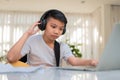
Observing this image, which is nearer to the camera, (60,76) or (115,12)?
(60,76)

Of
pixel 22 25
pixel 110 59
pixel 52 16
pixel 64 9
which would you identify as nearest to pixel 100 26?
pixel 64 9

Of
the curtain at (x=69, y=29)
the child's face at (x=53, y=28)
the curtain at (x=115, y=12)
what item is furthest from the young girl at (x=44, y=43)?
the curtain at (x=69, y=29)

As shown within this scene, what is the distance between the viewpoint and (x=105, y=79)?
2.13 ft

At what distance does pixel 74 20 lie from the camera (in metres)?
8.96

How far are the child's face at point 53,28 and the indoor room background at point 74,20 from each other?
19.4ft

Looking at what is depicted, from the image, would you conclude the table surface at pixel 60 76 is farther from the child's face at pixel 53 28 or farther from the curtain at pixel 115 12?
the curtain at pixel 115 12

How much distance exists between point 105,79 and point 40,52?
3.20 feet

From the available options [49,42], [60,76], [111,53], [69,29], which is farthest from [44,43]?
[69,29]

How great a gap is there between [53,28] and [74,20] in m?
7.41

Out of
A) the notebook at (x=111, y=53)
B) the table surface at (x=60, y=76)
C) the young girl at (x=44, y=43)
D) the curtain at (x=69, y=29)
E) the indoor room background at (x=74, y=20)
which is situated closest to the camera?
the table surface at (x=60, y=76)

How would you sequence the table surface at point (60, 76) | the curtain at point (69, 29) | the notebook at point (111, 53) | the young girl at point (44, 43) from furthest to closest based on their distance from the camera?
the curtain at point (69, 29) < the young girl at point (44, 43) < the notebook at point (111, 53) < the table surface at point (60, 76)

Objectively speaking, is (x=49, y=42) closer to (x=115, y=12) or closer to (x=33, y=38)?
(x=33, y=38)

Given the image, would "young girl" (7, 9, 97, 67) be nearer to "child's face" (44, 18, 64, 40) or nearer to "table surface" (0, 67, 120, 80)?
"child's face" (44, 18, 64, 40)

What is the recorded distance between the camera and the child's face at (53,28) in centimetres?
159
